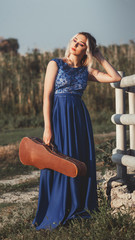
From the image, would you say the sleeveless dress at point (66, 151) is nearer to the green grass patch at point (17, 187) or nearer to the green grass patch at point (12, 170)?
the green grass patch at point (17, 187)

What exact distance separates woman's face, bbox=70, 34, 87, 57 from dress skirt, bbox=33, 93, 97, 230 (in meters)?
0.39

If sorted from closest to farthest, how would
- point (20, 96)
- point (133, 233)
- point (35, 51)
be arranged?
point (133, 233), point (20, 96), point (35, 51)

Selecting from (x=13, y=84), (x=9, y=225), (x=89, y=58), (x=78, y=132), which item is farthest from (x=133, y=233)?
(x=13, y=84)

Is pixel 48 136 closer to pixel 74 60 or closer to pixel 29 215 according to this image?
pixel 74 60

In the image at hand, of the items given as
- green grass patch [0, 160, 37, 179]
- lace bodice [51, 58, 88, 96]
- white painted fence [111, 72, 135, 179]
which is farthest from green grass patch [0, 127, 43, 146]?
lace bodice [51, 58, 88, 96]

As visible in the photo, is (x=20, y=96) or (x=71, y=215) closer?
(x=71, y=215)

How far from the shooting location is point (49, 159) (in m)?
2.76

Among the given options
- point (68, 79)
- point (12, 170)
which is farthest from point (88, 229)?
point (12, 170)

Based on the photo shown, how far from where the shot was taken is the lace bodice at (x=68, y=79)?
9.45 ft

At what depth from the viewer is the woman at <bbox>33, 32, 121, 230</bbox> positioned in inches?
113

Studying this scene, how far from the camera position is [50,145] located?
2893 millimetres

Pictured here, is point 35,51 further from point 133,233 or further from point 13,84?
point 133,233

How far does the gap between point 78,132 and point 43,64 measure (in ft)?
29.8

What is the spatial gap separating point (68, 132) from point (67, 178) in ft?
1.35
